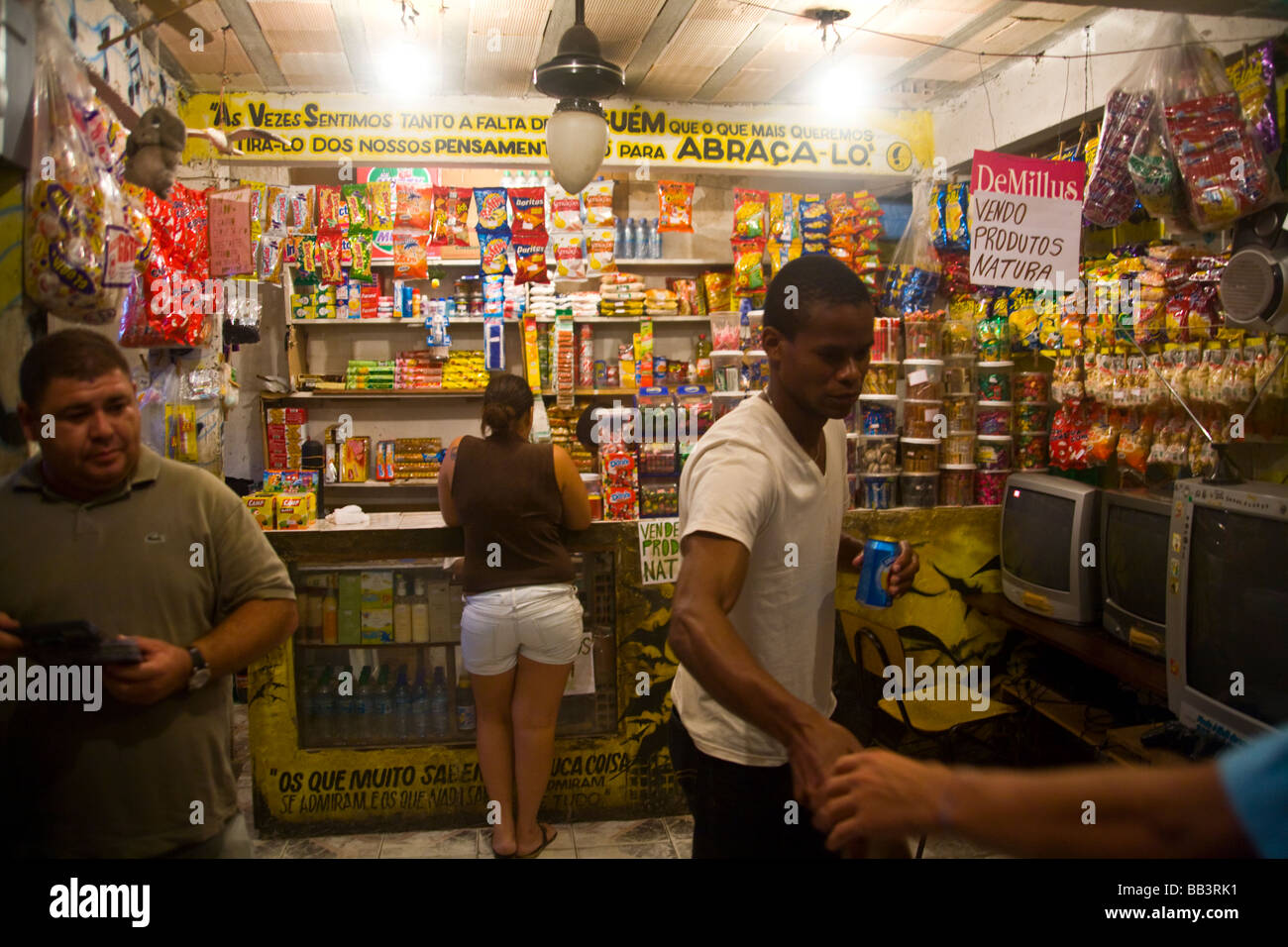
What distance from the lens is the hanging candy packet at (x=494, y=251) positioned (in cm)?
537

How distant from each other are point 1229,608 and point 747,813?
1.55 meters

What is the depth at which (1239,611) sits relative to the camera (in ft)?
7.37

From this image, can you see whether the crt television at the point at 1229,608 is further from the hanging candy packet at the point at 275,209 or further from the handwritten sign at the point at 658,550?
the hanging candy packet at the point at 275,209

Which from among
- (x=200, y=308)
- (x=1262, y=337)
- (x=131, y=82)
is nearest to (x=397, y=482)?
(x=131, y=82)

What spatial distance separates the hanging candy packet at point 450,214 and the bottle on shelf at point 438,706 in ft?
10.1

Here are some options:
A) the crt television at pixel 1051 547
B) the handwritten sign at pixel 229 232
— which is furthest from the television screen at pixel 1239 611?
the handwritten sign at pixel 229 232

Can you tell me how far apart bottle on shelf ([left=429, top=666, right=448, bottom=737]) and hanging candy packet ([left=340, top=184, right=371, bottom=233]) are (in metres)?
3.14

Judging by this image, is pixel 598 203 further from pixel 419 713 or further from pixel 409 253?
pixel 419 713

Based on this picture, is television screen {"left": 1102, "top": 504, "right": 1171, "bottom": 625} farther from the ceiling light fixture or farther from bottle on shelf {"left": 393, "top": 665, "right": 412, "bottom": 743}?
bottle on shelf {"left": 393, "top": 665, "right": 412, "bottom": 743}

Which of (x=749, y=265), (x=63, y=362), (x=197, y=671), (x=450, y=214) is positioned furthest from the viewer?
(x=450, y=214)

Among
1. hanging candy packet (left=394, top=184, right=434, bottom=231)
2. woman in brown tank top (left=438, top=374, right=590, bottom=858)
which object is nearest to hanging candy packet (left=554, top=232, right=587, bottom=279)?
hanging candy packet (left=394, top=184, right=434, bottom=231)

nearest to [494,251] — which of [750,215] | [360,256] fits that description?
[360,256]

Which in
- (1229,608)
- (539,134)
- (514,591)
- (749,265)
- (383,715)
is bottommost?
(383,715)
